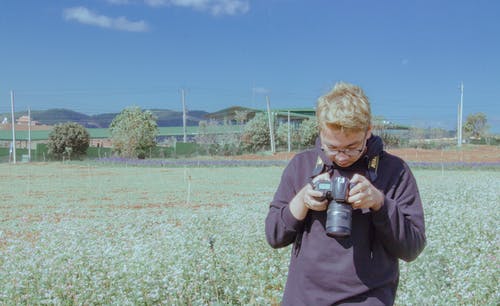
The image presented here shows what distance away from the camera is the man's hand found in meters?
1.91

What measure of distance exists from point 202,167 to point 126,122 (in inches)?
636

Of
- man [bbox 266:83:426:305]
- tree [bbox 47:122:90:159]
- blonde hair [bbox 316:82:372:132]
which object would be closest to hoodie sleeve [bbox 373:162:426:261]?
man [bbox 266:83:426:305]

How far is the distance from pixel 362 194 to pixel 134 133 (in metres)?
48.7

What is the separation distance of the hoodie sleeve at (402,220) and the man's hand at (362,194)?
82 millimetres

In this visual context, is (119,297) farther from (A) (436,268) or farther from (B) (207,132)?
(B) (207,132)

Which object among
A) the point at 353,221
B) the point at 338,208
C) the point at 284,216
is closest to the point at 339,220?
the point at 338,208

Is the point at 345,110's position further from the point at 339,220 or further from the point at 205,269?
the point at 205,269

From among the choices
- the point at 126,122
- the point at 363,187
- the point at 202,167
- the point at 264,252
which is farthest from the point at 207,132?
the point at 363,187

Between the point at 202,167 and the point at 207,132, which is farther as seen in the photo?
the point at 207,132

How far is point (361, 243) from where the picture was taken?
2.10 metres

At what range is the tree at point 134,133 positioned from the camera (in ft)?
162

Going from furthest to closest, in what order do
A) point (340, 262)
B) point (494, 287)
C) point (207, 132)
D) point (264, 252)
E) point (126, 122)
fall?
point (207, 132) < point (126, 122) < point (264, 252) < point (494, 287) < point (340, 262)

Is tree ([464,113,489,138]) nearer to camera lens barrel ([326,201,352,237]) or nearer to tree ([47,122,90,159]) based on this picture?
tree ([47,122,90,159])

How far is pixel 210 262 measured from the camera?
501 centimetres
